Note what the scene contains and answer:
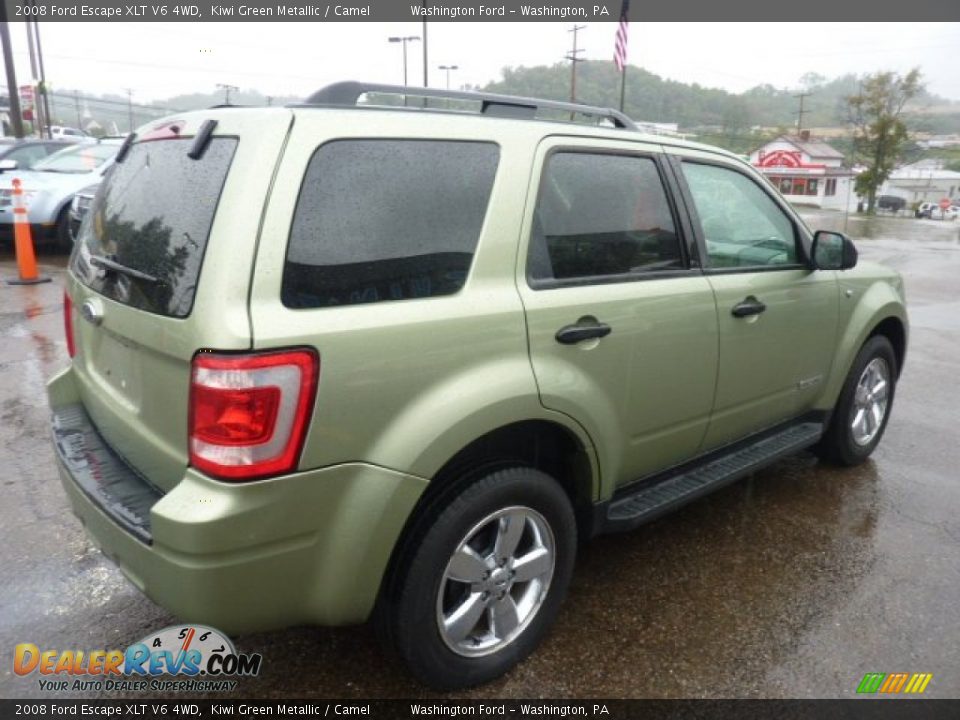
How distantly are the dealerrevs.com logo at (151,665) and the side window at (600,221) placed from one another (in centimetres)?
163

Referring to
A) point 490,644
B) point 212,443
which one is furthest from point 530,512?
point 212,443

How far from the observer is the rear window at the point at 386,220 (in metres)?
1.94

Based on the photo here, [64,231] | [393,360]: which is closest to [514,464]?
[393,360]

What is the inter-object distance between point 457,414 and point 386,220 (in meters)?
0.59

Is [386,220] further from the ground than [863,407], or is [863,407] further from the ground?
[386,220]

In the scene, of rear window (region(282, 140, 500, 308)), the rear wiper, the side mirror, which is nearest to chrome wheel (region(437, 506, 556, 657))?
rear window (region(282, 140, 500, 308))

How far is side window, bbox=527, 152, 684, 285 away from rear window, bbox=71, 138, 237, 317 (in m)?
1.01

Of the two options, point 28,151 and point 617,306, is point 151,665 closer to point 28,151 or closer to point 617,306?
point 617,306

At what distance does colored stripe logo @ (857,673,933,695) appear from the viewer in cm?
244

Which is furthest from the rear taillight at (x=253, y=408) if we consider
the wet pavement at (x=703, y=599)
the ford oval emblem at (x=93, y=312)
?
the wet pavement at (x=703, y=599)

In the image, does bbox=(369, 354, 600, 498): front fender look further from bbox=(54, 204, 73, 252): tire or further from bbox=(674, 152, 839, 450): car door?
bbox=(54, 204, 73, 252): tire

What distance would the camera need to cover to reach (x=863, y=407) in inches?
165

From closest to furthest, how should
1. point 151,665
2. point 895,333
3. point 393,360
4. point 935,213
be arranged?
point 393,360 < point 151,665 < point 895,333 < point 935,213

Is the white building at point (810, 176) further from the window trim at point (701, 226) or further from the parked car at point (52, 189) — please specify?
the window trim at point (701, 226)
